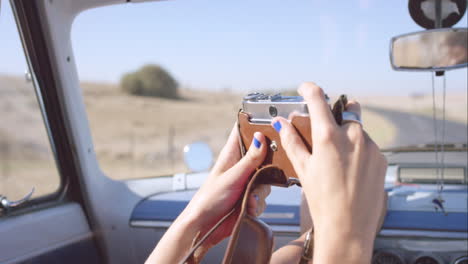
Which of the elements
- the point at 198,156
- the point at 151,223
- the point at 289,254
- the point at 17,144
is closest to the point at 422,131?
the point at 198,156

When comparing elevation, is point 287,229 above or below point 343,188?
below

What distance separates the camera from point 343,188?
96cm

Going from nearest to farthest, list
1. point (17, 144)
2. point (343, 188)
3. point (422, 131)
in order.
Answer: point (343, 188), point (422, 131), point (17, 144)

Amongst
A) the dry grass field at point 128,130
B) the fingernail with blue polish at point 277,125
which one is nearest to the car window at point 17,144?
the dry grass field at point 128,130

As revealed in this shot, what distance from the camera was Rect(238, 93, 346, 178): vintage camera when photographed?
43.4 inches

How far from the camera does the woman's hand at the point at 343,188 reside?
0.95 m

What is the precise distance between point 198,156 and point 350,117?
8.25ft

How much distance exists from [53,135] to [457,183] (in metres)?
2.82

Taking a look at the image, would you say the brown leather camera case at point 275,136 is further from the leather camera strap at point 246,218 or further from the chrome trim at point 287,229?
the chrome trim at point 287,229

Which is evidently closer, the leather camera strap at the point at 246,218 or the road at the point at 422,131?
the leather camera strap at the point at 246,218

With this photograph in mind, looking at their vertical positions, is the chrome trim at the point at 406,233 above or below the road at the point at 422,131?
below

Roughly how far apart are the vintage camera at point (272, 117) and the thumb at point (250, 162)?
0.7 inches

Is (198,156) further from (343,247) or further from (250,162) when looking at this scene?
(343,247)

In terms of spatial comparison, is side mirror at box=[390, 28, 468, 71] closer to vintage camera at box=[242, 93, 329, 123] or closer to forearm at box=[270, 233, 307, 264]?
forearm at box=[270, 233, 307, 264]
